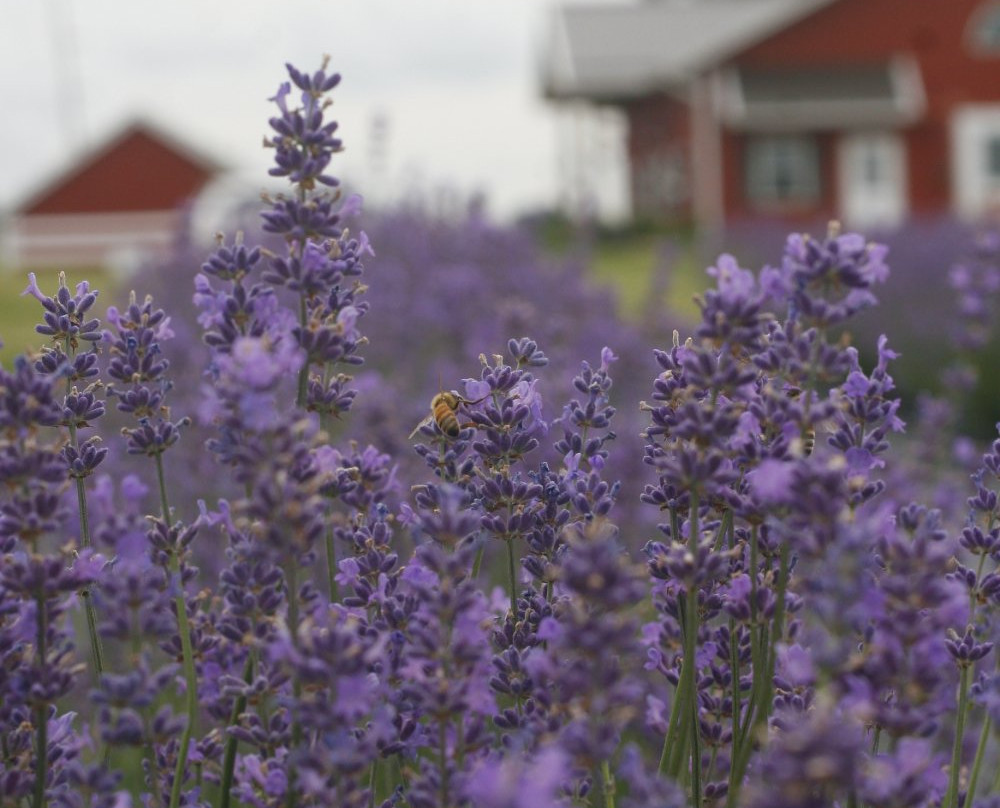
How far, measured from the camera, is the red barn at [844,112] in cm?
3008

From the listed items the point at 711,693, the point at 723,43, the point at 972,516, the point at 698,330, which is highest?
the point at 723,43

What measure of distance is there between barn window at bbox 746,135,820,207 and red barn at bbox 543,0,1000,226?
0.02m

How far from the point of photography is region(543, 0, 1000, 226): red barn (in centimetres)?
3008

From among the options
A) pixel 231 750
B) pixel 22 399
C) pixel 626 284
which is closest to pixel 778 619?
pixel 231 750

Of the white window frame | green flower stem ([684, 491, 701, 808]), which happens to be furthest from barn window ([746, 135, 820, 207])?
green flower stem ([684, 491, 701, 808])

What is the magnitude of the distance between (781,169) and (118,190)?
19606 mm

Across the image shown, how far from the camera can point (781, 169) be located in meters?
30.9

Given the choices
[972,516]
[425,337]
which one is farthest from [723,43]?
[972,516]

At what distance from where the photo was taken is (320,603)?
148cm

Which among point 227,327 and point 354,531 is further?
point 354,531

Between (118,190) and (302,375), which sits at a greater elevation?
(118,190)

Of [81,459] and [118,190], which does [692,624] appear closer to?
[81,459]

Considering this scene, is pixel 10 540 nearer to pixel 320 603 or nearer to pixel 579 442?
pixel 320 603

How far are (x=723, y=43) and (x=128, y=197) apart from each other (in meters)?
18.5
